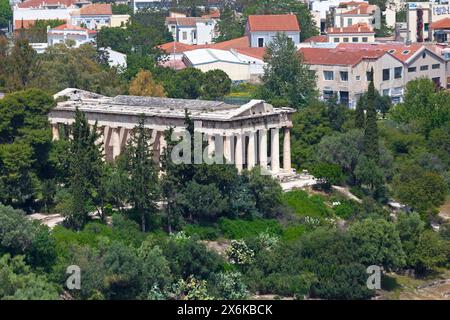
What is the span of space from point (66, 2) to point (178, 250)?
286 ft

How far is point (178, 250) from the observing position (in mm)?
48656

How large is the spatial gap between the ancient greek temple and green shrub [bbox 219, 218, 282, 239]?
3.31m

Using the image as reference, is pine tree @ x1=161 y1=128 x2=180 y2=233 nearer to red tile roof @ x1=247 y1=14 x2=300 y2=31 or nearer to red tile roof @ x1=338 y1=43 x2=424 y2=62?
red tile roof @ x1=338 y1=43 x2=424 y2=62

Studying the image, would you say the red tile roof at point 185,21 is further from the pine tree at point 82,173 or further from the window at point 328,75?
the pine tree at point 82,173

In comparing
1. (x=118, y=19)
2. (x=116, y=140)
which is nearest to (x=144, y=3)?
(x=118, y=19)

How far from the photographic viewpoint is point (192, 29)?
118 metres

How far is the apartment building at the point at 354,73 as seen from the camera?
83500 mm

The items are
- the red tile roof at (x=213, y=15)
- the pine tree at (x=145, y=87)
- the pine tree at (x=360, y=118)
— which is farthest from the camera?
the red tile roof at (x=213, y=15)

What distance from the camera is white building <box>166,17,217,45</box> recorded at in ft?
383

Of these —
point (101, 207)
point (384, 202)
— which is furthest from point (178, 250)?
point (384, 202)

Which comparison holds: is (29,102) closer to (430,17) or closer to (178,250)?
(178,250)

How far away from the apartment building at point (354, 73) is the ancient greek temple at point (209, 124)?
22199 mm

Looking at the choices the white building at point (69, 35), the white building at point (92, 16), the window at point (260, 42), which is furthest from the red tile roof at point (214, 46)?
the white building at point (92, 16)

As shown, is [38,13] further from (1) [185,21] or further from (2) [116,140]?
(2) [116,140]
